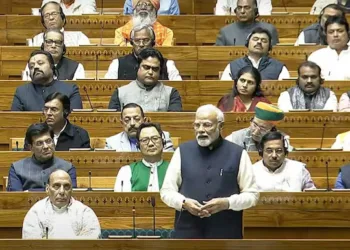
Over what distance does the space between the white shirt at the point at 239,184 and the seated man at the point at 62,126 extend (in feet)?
4.72

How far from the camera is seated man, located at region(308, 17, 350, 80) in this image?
780cm

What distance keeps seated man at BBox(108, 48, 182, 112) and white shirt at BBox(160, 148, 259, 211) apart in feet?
5.92

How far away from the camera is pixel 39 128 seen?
20.7 ft

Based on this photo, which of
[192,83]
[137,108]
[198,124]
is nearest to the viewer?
[198,124]

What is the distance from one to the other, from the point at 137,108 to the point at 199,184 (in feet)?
4.34

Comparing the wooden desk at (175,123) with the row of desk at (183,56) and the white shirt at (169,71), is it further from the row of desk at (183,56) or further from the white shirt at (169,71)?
the row of desk at (183,56)

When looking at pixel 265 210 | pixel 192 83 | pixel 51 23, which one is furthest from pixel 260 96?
pixel 51 23

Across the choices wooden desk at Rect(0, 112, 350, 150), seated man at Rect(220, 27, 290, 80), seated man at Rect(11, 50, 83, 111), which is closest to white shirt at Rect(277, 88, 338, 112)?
wooden desk at Rect(0, 112, 350, 150)

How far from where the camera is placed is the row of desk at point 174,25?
8648 mm

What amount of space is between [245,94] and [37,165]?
136 centimetres

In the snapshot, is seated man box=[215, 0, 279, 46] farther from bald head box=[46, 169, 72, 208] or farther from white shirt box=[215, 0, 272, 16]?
bald head box=[46, 169, 72, 208]

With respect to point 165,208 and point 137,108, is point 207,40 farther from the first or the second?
point 165,208

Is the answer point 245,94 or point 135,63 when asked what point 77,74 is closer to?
point 135,63

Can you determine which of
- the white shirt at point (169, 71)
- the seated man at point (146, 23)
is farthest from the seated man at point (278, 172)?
the seated man at point (146, 23)
